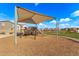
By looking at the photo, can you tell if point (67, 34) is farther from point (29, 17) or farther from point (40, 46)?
point (29, 17)

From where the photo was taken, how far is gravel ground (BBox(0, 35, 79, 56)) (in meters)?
3.33

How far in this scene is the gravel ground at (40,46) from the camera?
3.33m

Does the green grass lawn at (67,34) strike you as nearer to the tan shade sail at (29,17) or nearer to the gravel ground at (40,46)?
the gravel ground at (40,46)

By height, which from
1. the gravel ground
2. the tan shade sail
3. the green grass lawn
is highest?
the tan shade sail

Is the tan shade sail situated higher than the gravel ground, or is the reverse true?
the tan shade sail

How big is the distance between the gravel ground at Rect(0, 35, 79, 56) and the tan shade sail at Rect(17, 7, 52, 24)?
0.79 feet

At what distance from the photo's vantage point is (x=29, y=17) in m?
3.35

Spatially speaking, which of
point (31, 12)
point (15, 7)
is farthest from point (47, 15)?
point (15, 7)

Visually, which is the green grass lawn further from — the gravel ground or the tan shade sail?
the tan shade sail

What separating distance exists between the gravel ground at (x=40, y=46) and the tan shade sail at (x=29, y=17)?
0.24m

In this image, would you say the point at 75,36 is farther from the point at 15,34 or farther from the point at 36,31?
the point at 15,34

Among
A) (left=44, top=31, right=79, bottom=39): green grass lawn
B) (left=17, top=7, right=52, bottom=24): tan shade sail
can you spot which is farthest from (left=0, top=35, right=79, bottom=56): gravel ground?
(left=17, top=7, right=52, bottom=24): tan shade sail

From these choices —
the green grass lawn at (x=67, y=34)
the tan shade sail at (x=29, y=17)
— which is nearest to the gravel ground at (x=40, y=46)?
the green grass lawn at (x=67, y=34)

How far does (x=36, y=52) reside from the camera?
3.34 meters
